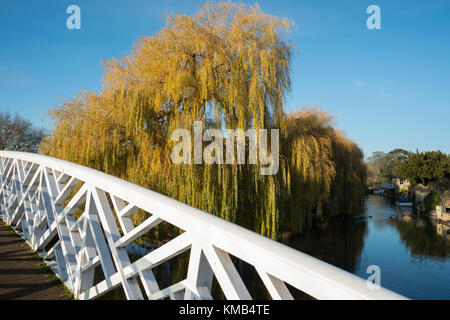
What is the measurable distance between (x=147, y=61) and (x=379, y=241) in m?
14.7

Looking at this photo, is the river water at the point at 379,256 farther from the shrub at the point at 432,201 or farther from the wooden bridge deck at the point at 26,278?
the shrub at the point at 432,201

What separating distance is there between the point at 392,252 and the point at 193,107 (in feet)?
38.9

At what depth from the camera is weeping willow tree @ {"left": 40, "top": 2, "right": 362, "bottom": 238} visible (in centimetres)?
934

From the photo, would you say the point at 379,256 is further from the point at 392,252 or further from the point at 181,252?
the point at 181,252

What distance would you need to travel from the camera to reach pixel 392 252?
15266 mm

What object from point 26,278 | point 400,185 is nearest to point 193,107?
point 26,278

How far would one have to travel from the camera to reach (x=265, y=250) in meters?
1.61

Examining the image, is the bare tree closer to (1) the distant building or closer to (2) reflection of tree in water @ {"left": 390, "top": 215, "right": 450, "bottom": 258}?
(2) reflection of tree in water @ {"left": 390, "top": 215, "right": 450, "bottom": 258}

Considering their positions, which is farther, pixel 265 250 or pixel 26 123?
pixel 26 123

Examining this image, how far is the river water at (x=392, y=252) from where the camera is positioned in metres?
11.1
